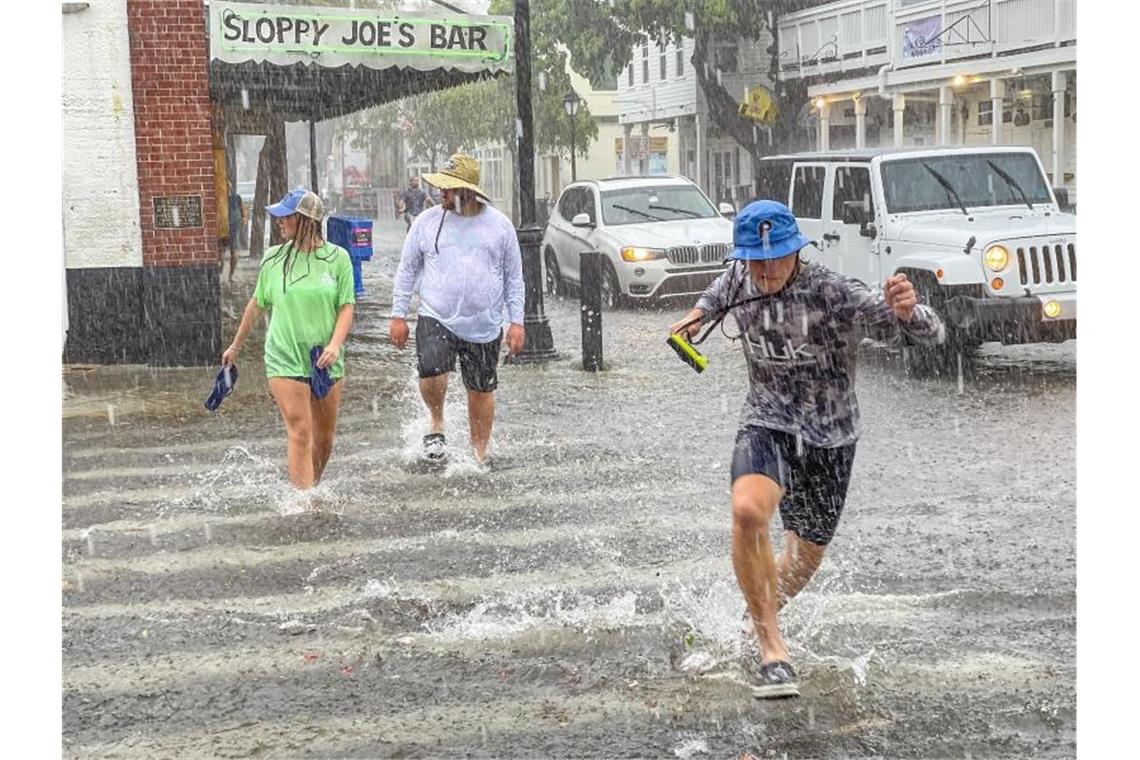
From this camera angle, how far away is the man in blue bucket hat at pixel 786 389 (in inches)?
190

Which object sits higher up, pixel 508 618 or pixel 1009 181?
pixel 1009 181

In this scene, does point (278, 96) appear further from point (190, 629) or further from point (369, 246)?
point (190, 629)

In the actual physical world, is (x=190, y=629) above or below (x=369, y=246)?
below

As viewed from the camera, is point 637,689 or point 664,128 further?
point 664,128

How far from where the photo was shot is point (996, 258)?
11.4 m

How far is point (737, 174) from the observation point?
147ft

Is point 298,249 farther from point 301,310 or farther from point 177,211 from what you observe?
point 177,211

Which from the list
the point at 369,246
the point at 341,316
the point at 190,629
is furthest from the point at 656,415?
A: the point at 369,246

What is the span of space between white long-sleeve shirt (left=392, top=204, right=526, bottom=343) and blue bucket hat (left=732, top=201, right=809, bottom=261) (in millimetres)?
3752

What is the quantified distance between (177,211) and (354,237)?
7.48 m

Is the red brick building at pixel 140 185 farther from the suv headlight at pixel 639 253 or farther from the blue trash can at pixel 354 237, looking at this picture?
the suv headlight at pixel 639 253

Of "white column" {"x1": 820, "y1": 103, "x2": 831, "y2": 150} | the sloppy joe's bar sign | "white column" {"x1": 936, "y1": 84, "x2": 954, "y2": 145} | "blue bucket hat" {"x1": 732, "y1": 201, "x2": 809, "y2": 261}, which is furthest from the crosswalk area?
"white column" {"x1": 820, "y1": 103, "x2": 831, "y2": 150}

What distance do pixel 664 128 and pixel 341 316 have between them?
4374 centimetres

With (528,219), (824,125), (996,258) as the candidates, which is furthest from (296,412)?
(824,125)
